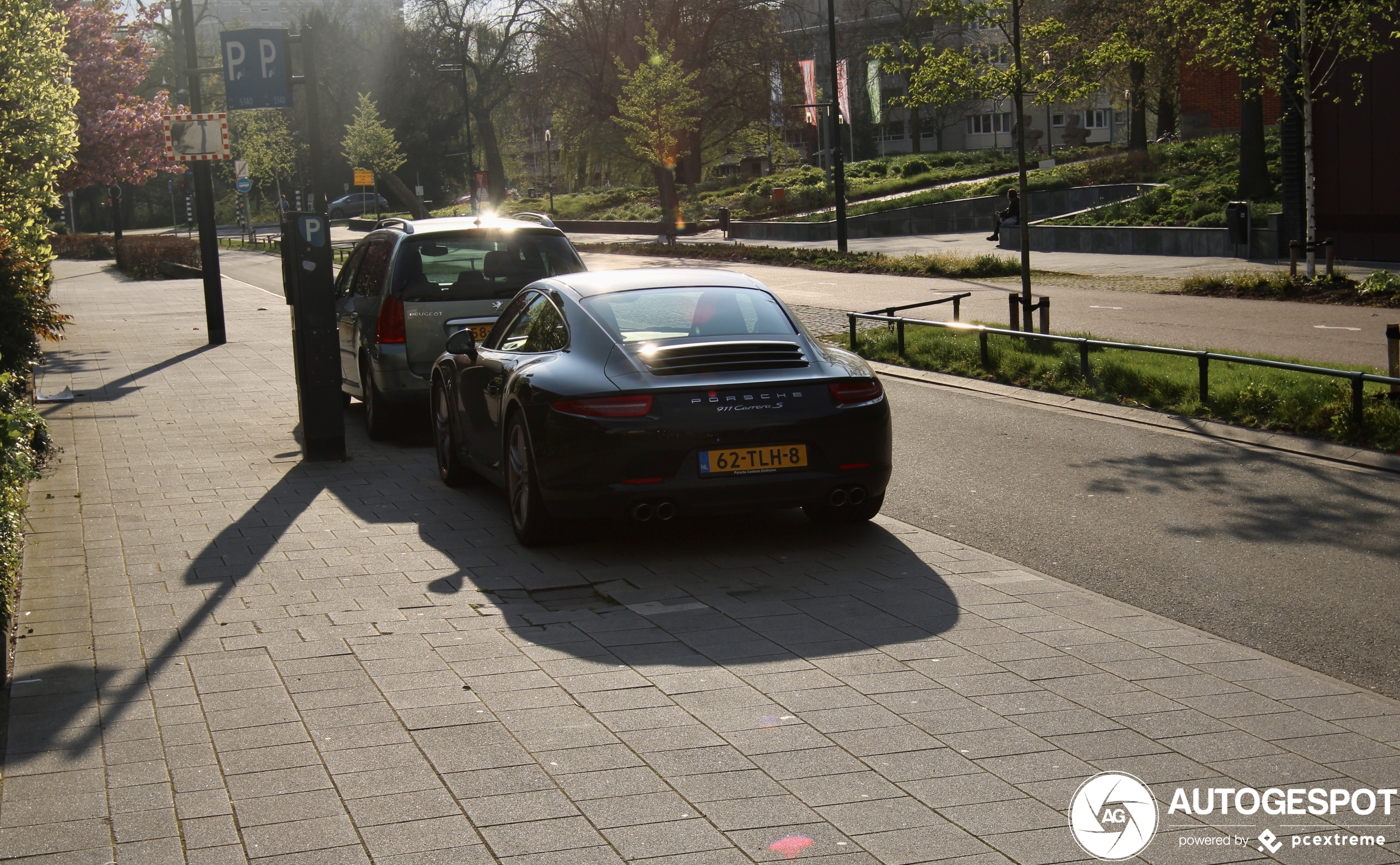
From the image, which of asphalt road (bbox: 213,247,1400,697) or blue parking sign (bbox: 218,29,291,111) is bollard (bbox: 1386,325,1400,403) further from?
blue parking sign (bbox: 218,29,291,111)

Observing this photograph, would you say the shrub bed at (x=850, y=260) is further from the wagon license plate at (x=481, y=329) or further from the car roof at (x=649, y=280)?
the car roof at (x=649, y=280)

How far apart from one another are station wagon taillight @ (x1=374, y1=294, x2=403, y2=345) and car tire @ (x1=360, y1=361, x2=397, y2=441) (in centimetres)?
43

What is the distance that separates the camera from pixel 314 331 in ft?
33.7

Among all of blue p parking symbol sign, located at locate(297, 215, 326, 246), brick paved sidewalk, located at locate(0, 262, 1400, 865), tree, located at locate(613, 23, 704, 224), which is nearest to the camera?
brick paved sidewalk, located at locate(0, 262, 1400, 865)

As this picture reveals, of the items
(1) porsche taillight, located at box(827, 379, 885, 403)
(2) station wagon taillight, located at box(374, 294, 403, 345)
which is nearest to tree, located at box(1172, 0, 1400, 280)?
(2) station wagon taillight, located at box(374, 294, 403, 345)

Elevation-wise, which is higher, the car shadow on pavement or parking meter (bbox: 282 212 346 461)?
parking meter (bbox: 282 212 346 461)

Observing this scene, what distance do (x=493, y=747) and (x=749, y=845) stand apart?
110 cm

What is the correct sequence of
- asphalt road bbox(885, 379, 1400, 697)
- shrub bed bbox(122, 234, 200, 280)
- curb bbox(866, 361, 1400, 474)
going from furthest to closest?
shrub bed bbox(122, 234, 200, 280), curb bbox(866, 361, 1400, 474), asphalt road bbox(885, 379, 1400, 697)

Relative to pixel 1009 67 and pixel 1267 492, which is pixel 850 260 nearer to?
pixel 1009 67

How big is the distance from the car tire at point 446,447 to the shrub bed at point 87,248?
49013mm

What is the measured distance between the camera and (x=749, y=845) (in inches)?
146

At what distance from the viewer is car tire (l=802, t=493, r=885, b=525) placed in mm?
7629
